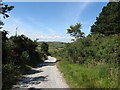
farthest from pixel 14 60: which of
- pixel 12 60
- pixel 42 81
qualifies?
pixel 42 81

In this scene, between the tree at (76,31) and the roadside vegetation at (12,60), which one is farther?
the tree at (76,31)

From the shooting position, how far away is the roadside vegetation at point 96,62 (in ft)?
22.2

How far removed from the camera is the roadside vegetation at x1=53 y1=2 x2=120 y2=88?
6761mm

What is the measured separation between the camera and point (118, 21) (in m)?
25.2

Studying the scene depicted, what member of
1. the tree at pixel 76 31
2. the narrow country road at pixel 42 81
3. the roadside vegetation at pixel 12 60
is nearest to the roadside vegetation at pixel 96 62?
the narrow country road at pixel 42 81

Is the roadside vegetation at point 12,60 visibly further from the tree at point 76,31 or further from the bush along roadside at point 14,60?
the tree at point 76,31

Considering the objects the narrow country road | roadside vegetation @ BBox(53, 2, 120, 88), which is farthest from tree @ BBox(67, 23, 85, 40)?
the narrow country road

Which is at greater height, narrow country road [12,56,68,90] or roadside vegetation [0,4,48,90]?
roadside vegetation [0,4,48,90]

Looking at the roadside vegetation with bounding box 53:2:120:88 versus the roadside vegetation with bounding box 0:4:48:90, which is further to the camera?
the roadside vegetation with bounding box 0:4:48:90

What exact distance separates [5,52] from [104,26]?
23.3 m

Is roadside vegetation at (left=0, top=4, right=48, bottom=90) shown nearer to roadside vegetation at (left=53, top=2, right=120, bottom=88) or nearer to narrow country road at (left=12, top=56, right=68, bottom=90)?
narrow country road at (left=12, top=56, right=68, bottom=90)

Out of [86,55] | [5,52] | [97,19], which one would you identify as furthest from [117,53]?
[97,19]

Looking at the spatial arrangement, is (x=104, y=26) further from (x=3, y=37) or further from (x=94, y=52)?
(x=3, y=37)

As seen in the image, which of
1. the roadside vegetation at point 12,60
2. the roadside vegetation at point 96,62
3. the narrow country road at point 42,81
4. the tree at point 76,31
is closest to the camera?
the roadside vegetation at point 96,62
